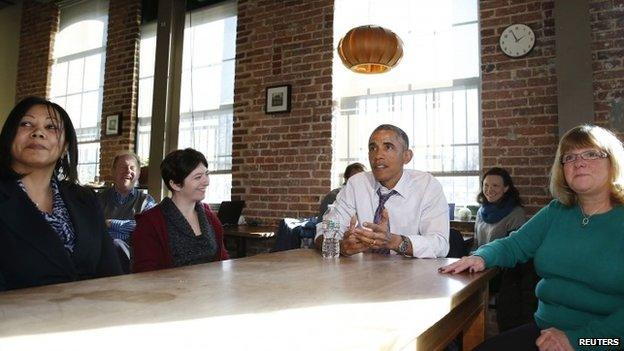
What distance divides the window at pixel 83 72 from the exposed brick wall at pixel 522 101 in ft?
16.6

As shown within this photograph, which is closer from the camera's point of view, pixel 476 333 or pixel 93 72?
pixel 476 333

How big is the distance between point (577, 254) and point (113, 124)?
18.8ft

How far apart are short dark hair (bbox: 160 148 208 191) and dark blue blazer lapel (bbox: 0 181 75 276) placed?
777 millimetres

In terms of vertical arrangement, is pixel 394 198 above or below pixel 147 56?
below

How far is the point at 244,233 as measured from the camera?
389cm

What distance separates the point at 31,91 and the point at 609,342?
797 cm

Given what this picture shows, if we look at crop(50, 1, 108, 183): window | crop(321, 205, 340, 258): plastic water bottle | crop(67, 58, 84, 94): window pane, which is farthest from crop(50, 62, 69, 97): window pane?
crop(321, 205, 340, 258): plastic water bottle

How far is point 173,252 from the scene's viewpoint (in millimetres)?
1965

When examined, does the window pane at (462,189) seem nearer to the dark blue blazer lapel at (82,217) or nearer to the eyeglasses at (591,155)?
the eyeglasses at (591,155)

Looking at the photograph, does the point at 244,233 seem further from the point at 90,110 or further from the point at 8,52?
the point at 8,52

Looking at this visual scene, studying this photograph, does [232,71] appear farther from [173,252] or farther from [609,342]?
[609,342]

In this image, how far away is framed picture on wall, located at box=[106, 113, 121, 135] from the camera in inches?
229

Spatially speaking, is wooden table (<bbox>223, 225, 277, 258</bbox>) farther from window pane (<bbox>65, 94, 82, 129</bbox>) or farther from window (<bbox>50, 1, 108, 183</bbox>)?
window pane (<bbox>65, 94, 82, 129</bbox>)

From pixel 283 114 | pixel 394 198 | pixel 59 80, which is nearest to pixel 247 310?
pixel 394 198
